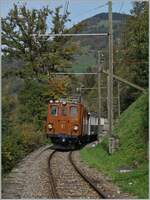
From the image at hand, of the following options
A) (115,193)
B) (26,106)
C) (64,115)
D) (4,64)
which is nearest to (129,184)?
(115,193)

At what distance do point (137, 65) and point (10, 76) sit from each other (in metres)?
14.9

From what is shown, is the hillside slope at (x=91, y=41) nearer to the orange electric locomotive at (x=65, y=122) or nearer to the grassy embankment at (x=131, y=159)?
the orange electric locomotive at (x=65, y=122)

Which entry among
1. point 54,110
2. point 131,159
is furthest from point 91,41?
point 131,159

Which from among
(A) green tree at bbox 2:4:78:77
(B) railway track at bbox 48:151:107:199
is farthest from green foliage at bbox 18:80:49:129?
(B) railway track at bbox 48:151:107:199

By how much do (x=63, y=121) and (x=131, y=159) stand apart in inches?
539

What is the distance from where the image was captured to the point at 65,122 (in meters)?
33.7

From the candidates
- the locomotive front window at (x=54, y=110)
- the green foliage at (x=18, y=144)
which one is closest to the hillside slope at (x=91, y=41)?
the green foliage at (x=18, y=144)

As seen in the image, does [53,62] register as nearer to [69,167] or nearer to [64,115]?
[64,115]

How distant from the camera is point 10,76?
51.1 m

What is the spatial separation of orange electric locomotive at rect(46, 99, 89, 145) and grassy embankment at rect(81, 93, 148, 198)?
4.83 metres

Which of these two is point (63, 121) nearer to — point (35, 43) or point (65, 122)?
point (65, 122)

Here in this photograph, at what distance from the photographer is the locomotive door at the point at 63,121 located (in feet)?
110

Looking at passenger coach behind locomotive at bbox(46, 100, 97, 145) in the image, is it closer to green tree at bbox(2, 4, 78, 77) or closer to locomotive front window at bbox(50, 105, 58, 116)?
locomotive front window at bbox(50, 105, 58, 116)

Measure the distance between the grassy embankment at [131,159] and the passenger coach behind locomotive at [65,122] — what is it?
15.9ft
